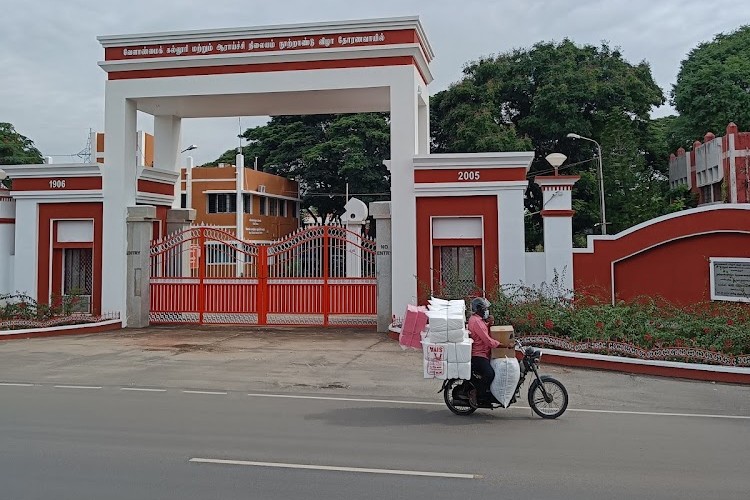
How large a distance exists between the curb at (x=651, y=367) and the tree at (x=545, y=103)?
21.4 meters

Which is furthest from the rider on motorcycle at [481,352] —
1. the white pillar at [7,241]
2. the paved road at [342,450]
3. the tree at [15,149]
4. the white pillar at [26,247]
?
Answer: the tree at [15,149]

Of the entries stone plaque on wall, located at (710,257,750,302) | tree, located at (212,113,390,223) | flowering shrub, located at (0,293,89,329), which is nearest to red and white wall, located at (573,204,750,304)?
stone plaque on wall, located at (710,257,750,302)

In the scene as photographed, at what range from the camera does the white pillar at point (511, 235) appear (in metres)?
15.4

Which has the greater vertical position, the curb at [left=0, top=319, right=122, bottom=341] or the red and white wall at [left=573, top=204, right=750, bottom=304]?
the red and white wall at [left=573, top=204, right=750, bottom=304]

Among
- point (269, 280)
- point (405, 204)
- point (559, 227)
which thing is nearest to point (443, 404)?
point (405, 204)

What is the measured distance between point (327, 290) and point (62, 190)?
724 centimetres

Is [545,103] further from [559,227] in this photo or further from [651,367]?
[651,367]

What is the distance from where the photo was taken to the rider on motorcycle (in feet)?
26.4

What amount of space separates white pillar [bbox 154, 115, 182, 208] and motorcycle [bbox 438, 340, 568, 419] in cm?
1375

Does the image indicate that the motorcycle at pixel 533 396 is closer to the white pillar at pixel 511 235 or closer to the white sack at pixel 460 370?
the white sack at pixel 460 370

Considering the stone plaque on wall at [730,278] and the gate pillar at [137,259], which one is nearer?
the stone plaque on wall at [730,278]

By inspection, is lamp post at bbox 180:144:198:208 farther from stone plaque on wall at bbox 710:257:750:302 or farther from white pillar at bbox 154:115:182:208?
stone plaque on wall at bbox 710:257:750:302

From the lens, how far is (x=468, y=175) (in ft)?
51.2

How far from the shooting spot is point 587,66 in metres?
35.6
